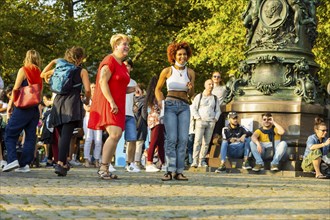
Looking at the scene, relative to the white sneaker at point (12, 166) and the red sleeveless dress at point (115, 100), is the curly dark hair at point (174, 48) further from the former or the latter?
the white sneaker at point (12, 166)

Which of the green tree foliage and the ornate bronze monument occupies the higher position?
the green tree foliage

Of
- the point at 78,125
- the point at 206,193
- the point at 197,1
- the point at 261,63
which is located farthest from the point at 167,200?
the point at 197,1

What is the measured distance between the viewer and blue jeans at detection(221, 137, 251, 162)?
17.8 m

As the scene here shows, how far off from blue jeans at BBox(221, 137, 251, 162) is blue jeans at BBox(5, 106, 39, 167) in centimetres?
516

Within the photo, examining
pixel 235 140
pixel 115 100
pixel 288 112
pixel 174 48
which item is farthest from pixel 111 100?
pixel 288 112

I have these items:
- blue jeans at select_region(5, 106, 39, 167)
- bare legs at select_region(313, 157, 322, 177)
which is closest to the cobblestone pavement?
blue jeans at select_region(5, 106, 39, 167)

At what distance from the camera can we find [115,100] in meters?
12.0

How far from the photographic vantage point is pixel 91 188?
33.9ft

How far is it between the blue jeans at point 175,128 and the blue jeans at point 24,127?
7.66ft

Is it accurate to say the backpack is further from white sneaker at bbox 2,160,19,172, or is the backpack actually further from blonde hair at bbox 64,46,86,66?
white sneaker at bbox 2,160,19,172

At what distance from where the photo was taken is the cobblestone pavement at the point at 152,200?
7480mm

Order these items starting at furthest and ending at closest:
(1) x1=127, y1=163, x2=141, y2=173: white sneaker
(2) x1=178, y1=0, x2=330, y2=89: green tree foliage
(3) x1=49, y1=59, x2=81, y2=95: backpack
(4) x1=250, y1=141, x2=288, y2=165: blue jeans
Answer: (2) x1=178, y1=0, x2=330, y2=89: green tree foliage → (4) x1=250, y1=141, x2=288, y2=165: blue jeans → (1) x1=127, y1=163, x2=141, y2=173: white sneaker → (3) x1=49, y1=59, x2=81, y2=95: backpack

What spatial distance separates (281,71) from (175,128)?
7.71 metres

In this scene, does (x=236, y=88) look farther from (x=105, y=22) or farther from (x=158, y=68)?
(x=158, y=68)
